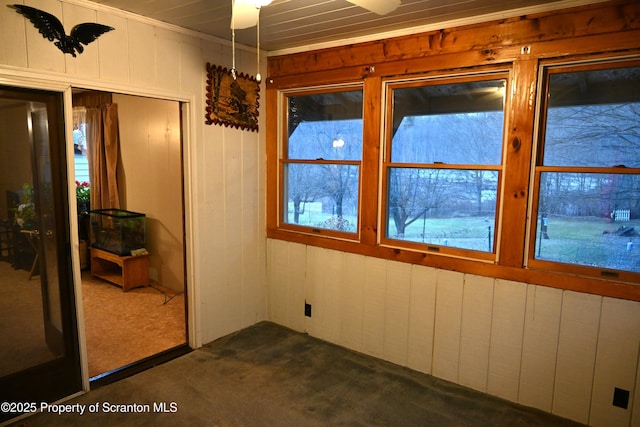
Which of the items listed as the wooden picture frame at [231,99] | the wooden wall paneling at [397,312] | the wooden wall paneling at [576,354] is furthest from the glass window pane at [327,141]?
the wooden wall paneling at [576,354]

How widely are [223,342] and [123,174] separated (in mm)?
3090

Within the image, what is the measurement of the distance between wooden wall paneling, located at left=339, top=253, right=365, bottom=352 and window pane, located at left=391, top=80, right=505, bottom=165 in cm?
91

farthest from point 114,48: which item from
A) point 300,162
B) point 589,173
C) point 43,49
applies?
point 589,173

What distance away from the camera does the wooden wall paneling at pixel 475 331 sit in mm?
2615

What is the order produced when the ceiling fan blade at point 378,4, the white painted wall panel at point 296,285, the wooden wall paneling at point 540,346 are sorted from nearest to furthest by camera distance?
the ceiling fan blade at point 378,4 < the wooden wall paneling at point 540,346 < the white painted wall panel at point 296,285

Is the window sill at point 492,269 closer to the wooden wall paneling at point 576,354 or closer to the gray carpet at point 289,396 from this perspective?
the wooden wall paneling at point 576,354

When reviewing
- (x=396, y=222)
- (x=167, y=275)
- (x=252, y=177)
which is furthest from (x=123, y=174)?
(x=396, y=222)

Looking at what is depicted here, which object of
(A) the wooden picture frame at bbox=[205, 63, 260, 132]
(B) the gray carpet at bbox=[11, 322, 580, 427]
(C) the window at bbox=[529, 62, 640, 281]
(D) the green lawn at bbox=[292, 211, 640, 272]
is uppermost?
(A) the wooden picture frame at bbox=[205, 63, 260, 132]

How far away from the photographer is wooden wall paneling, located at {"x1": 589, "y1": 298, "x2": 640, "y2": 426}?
7.18 feet

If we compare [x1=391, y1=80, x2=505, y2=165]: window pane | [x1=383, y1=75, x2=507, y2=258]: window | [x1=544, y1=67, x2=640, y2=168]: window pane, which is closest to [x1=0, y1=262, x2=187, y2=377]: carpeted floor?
[x1=383, y1=75, x2=507, y2=258]: window

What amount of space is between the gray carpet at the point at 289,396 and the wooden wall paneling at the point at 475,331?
0.36 feet

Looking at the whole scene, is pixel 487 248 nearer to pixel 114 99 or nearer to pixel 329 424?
pixel 329 424

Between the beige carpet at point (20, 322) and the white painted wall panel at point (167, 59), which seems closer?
the beige carpet at point (20, 322)

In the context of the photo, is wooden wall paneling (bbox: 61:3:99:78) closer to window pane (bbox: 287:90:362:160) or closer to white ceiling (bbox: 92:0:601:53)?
white ceiling (bbox: 92:0:601:53)
